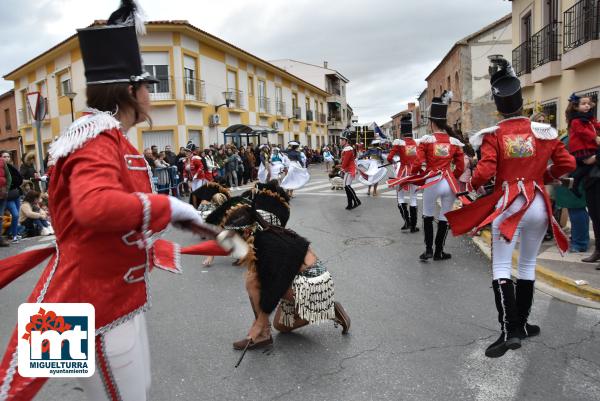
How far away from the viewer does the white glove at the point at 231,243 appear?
181 cm

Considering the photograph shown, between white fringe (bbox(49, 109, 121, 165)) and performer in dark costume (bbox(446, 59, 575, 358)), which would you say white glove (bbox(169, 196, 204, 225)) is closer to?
white fringe (bbox(49, 109, 121, 165))

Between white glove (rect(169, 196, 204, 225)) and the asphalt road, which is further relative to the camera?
the asphalt road

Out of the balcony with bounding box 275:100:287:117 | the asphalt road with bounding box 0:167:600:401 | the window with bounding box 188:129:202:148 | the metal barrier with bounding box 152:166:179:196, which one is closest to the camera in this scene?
the asphalt road with bounding box 0:167:600:401

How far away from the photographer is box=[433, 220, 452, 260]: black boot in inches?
260

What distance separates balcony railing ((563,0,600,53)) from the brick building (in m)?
31.3

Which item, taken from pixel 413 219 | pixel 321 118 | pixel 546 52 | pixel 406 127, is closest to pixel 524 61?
pixel 546 52

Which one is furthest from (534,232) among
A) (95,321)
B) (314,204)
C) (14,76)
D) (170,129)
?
(14,76)

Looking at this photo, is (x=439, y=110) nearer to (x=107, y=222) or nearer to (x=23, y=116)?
(x=107, y=222)

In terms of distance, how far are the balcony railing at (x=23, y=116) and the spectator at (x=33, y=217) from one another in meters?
23.4

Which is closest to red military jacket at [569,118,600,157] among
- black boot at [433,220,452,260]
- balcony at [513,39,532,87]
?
black boot at [433,220,452,260]

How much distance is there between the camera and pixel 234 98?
92.5ft

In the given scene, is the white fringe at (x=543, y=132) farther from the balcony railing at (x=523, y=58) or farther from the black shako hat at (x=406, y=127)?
the balcony railing at (x=523, y=58)

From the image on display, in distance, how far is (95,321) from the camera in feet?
5.71

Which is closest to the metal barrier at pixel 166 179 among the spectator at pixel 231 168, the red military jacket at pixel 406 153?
Result: the spectator at pixel 231 168
